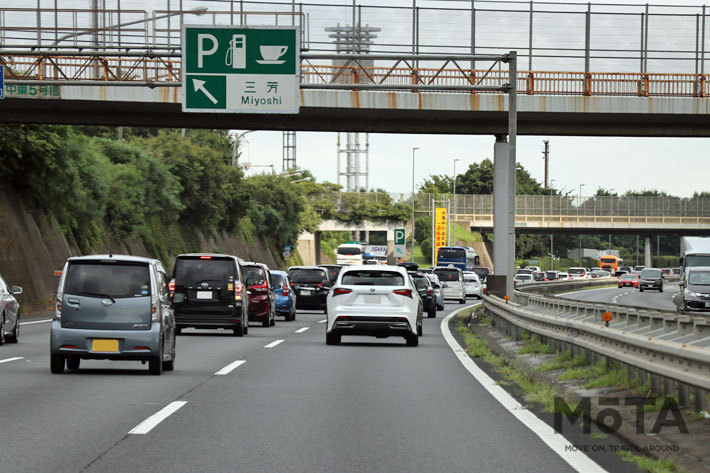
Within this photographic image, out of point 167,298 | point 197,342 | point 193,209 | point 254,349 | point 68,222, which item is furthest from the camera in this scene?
point 193,209

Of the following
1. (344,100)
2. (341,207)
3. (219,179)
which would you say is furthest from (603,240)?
(344,100)

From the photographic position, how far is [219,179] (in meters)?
74.5

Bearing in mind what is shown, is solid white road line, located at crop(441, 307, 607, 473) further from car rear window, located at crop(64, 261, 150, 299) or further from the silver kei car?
car rear window, located at crop(64, 261, 150, 299)

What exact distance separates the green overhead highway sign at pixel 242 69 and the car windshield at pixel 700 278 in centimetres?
1799

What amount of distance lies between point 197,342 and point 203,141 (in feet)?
315

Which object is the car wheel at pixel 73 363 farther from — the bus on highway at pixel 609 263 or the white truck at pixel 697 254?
the bus on highway at pixel 609 263

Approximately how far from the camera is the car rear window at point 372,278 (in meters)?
22.7

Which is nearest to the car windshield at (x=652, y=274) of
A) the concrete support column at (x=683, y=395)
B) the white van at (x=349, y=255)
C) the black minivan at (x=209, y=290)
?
the white van at (x=349, y=255)

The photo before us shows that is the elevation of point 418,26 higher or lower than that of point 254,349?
higher

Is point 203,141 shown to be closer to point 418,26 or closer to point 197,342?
point 418,26

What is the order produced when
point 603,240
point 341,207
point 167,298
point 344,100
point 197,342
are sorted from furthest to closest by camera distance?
point 603,240, point 341,207, point 344,100, point 197,342, point 167,298

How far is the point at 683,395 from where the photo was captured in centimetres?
1054

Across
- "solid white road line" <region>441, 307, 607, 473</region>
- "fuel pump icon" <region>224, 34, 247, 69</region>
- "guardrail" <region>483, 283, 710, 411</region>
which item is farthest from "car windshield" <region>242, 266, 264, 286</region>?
"solid white road line" <region>441, 307, 607, 473</region>

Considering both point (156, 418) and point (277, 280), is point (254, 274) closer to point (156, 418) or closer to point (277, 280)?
point (277, 280)
